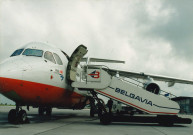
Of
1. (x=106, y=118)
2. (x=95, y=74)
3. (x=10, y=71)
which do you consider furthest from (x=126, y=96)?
(x=10, y=71)

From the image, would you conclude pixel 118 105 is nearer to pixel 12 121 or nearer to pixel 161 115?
pixel 161 115

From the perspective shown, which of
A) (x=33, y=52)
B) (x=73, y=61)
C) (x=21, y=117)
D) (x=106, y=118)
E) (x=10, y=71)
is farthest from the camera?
(x=73, y=61)

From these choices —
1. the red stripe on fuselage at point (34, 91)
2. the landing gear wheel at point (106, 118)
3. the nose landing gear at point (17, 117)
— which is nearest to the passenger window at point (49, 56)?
the red stripe on fuselage at point (34, 91)

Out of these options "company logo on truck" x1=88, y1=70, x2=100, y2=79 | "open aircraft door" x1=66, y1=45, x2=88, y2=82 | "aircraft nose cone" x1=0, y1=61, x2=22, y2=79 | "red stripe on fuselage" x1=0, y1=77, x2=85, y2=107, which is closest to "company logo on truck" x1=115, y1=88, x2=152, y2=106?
"company logo on truck" x1=88, y1=70, x2=100, y2=79

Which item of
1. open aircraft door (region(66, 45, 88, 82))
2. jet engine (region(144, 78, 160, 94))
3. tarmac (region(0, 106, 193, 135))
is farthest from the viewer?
jet engine (region(144, 78, 160, 94))

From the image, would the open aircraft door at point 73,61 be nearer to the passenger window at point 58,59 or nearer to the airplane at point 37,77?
the airplane at point 37,77

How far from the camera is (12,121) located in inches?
334

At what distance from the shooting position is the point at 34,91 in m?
7.60

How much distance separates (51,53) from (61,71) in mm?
893

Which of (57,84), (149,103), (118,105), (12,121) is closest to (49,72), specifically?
(57,84)

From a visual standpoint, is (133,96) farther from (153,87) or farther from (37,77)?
(37,77)

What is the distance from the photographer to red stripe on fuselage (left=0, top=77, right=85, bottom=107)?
6.83 metres

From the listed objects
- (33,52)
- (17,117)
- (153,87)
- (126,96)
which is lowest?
(17,117)

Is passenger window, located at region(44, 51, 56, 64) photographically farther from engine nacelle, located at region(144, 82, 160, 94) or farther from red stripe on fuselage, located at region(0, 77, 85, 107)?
engine nacelle, located at region(144, 82, 160, 94)
